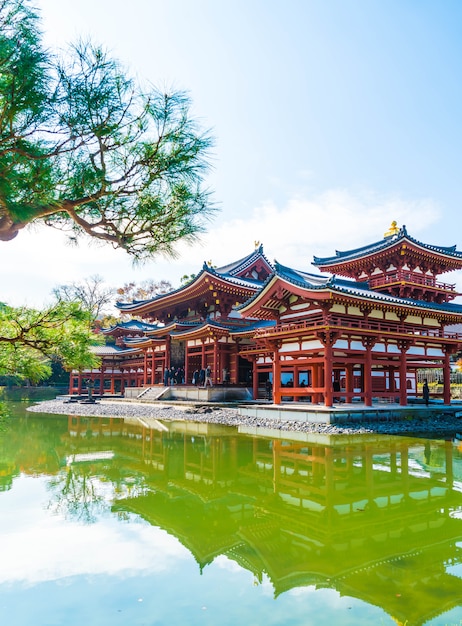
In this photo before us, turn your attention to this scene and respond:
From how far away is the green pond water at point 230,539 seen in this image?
3933 millimetres

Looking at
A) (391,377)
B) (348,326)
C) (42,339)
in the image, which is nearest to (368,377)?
(348,326)

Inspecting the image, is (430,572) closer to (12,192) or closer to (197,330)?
(12,192)

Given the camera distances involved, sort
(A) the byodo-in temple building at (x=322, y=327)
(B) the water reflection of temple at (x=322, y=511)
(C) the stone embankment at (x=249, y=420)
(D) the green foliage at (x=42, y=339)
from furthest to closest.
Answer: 1. (A) the byodo-in temple building at (x=322, y=327)
2. (C) the stone embankment at (x=249, y=420)
3. (B) the water reflection of temple at (x=322, y=511)
4. (D) the green foliage at (x=42, y=339)

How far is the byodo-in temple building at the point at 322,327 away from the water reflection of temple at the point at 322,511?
17.9 ft

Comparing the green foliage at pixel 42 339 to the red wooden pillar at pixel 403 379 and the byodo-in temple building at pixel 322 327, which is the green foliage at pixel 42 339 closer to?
the byodo-in temple building at pixel 322 327

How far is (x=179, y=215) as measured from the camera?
14.6 feet

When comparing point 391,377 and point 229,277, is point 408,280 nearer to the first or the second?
point 391,377

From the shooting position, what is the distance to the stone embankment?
49.1 ft

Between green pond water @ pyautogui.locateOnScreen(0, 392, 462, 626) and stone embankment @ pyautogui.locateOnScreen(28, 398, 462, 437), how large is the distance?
376cm

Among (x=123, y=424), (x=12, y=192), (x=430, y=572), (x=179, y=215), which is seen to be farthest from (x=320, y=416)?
(x=12, y=192)

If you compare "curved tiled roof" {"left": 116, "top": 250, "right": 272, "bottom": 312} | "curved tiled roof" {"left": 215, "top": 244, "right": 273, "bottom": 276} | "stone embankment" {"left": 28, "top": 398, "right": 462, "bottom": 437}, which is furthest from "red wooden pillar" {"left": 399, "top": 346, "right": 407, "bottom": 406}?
"curved tiled roof" {"left": 215, "top": 244, "right": 273, "bottom": 276}

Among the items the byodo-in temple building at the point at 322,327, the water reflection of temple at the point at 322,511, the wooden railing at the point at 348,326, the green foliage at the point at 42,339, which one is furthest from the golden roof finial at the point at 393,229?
the green foliage at the point at 42,339

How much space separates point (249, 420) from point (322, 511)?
10984 mm

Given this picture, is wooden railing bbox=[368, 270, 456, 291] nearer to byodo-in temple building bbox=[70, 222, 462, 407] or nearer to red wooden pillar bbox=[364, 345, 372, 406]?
byodo-in temple building bbox=[70, 222, 462, 407]
